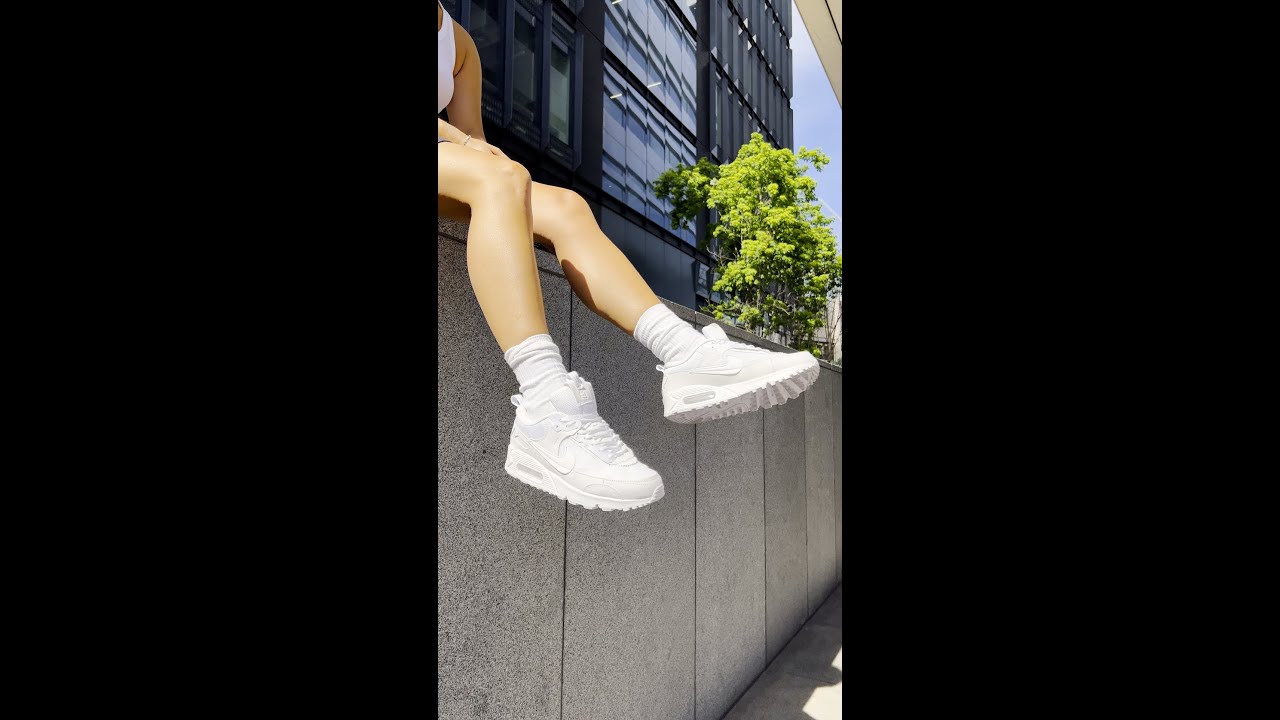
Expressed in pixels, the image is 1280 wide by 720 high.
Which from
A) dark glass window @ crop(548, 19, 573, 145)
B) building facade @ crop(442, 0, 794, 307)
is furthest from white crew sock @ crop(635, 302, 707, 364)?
dark glass window @ crop(548, 19, 573, 145)

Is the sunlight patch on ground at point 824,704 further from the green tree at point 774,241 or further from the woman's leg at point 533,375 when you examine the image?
the green tree at point 774,241

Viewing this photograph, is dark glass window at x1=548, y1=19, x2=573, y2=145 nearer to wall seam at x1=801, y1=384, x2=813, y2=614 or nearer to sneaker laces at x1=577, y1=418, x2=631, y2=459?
wall seam at x1=801, y1=384, x2=813, y2=614

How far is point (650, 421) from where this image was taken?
116 inches

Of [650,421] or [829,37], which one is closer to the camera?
[650,421]

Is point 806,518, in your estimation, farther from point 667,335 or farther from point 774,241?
point 774,241

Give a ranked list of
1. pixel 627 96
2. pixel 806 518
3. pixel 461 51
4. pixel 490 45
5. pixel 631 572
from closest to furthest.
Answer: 1. pixel 461 51
2. pixel 631 572
3. pixel 806 518
4. pixel 490 45
5. pixel 627 96

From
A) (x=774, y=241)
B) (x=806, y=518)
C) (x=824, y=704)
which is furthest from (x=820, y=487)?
(x=774, y=241)

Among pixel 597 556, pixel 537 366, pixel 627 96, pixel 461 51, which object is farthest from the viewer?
pixel 627 96

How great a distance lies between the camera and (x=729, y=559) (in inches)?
147

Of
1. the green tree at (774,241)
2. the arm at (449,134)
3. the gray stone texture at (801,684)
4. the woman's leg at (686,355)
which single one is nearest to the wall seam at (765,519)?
the gray stone texture at (801,684)

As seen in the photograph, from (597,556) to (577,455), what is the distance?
1112 mm
